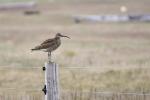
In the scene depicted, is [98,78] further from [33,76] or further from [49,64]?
[49,64]

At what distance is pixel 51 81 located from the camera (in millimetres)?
11547

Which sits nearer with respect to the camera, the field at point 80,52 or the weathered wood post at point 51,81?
the weathered wood post at point 51,81

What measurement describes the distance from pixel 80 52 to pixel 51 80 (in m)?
20.6

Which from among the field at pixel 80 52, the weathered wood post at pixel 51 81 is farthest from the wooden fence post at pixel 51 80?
the field at pixel 80 52

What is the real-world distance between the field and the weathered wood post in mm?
2861

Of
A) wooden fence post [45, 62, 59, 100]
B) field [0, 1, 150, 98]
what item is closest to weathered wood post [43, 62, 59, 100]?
wooden fence post [45, 62, 59, 100]

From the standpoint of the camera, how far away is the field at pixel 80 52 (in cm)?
1988

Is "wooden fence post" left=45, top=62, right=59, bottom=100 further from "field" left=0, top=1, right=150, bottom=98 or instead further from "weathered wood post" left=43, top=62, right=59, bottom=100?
"field" left=0, top=1, right=150, bottom=98

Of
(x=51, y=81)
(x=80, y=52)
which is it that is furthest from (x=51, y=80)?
(x=80, y=52)

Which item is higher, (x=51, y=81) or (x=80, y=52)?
(x=80, y=52)

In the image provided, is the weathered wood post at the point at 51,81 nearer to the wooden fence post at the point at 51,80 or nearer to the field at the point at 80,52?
the wooden fence post at the point at 51,80

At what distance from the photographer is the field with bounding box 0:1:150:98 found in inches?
782

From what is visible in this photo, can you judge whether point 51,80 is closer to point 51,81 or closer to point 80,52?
point 51,81

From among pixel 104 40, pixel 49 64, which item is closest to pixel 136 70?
pixel 49 64
